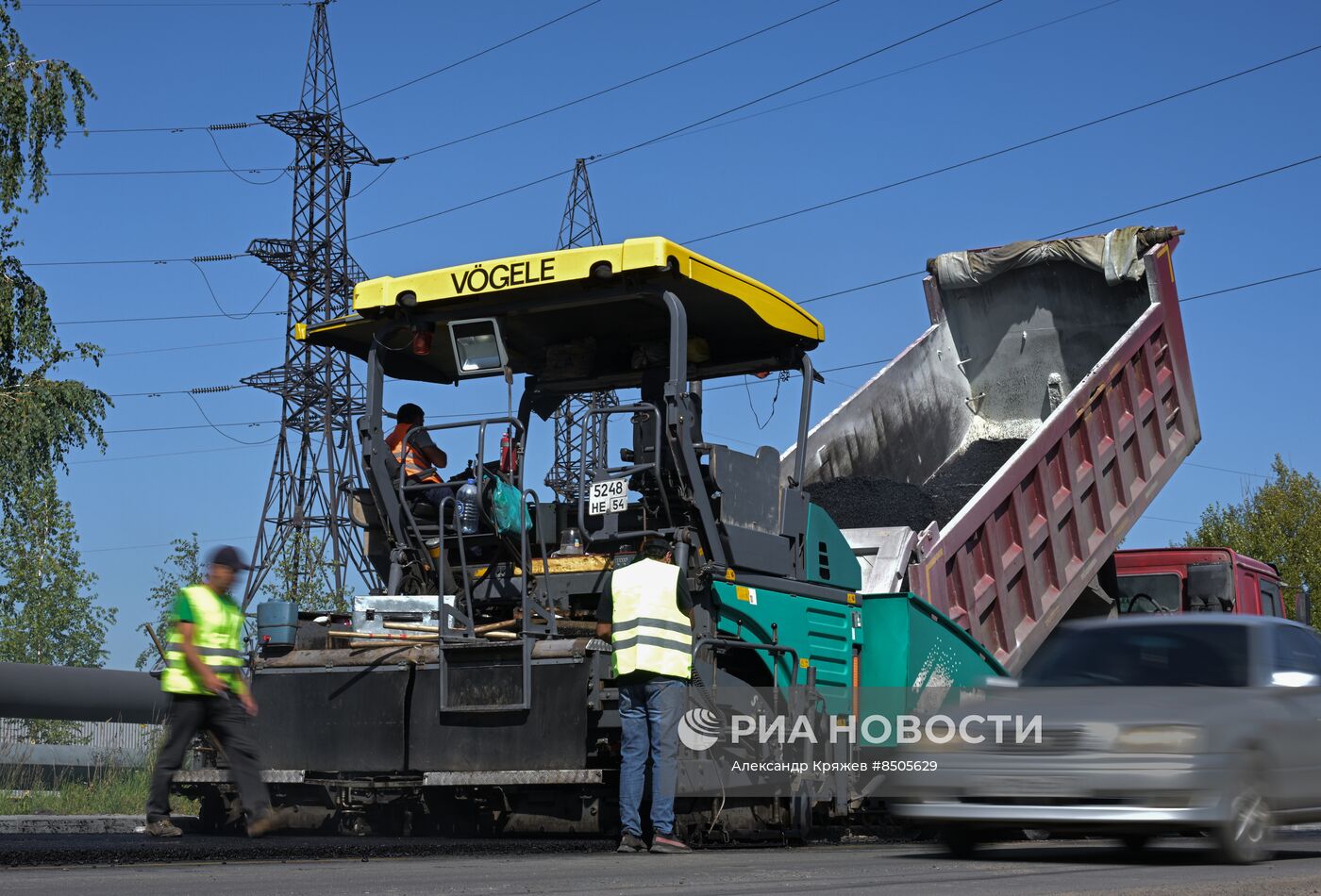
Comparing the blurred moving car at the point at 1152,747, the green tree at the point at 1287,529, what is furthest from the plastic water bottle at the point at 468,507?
the green tree at the point at 1287,529

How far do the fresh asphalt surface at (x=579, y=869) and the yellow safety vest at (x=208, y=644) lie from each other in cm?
74

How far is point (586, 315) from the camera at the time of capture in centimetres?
856

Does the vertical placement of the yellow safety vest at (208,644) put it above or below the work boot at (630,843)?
above

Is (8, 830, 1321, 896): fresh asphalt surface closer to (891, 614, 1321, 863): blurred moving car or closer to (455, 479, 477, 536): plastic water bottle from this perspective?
(891, 614, 1321, 863): blurred moving car

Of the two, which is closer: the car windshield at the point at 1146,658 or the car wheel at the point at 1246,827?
the car wheel at the point at 1246,827

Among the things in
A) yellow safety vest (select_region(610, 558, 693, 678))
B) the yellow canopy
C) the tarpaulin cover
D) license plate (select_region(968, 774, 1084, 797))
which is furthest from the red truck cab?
yellow safety vest (select_region(610, 558, 693, 678))

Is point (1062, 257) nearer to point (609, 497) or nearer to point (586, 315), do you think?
point (586, 315)

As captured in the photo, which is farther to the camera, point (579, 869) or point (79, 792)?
point (79, 792)

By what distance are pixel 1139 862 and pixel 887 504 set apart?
13.4 ft

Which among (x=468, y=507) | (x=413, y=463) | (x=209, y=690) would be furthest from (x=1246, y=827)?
(x=209, y=690)

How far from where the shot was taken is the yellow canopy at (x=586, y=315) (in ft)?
→ 25.9

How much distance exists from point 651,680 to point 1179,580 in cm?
713

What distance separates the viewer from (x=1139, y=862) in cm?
709

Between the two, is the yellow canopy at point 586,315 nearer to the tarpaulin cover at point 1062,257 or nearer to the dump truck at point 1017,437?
the dump truck at point 1017,437
